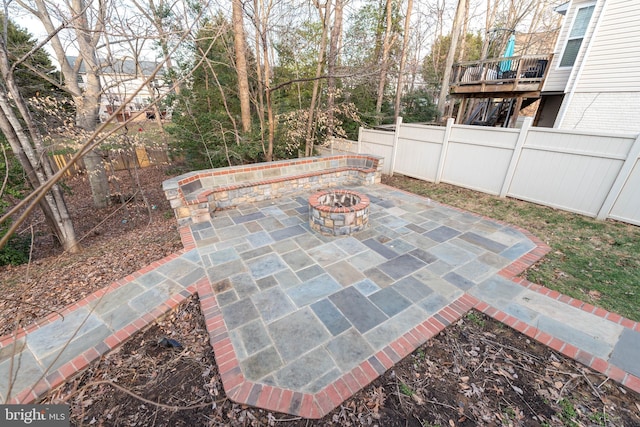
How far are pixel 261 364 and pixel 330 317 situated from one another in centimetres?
88

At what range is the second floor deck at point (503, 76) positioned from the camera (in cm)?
736

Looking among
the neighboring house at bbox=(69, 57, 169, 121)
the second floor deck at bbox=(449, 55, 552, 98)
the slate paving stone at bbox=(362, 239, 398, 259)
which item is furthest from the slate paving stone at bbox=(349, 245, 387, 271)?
the second floor deck at bbox=(449, 55, 552, 98)

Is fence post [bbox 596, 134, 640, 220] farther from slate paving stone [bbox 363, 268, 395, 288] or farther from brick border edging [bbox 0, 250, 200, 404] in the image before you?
brick border edging [bbox 0, 250, 200, 404]

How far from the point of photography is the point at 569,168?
5.17 meters

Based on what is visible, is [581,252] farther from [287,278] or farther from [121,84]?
[121,84]

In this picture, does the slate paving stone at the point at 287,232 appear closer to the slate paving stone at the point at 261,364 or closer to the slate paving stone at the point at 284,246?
the slate paving stone at the point at 284,246

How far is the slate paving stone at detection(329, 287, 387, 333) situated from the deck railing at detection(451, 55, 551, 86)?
8.02 m

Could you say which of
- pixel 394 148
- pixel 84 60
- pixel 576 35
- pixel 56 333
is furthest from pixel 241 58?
pixel 576 35

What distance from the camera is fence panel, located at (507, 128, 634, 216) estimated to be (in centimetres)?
473

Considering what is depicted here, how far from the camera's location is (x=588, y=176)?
4.99 metres

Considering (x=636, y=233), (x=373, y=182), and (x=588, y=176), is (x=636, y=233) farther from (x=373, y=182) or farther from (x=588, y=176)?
(x=373, y=182)

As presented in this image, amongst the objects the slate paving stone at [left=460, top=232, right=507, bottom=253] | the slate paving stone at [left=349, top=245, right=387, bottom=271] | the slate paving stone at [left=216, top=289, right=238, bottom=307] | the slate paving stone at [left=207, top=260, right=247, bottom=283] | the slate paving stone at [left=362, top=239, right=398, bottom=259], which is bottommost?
the slate paving stone at [left=216, top=289, right=238, bottom=307]

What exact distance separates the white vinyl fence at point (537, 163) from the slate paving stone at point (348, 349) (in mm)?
5482

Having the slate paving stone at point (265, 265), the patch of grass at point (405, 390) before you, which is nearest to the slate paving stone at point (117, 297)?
the slate paving stone at point (265, 265)
